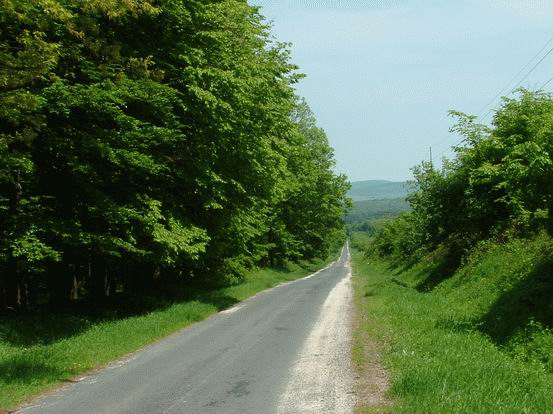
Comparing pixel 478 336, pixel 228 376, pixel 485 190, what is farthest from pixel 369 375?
pixel 485 190

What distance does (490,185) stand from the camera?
922 inches

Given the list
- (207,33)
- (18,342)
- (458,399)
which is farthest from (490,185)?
(18,342)

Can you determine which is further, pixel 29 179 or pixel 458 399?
pixel 29 179

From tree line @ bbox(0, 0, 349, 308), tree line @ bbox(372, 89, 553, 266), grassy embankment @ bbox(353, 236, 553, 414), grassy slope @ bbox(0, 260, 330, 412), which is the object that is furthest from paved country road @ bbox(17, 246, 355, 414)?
tree line @ bbox(372, 89, 553, 266)

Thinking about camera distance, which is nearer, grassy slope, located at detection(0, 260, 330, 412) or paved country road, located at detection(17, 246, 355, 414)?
paved country road, located at detection(17, 246, 355, 414)

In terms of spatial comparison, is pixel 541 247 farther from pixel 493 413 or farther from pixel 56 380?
pixel 56 380

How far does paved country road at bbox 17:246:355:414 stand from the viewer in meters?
8.76

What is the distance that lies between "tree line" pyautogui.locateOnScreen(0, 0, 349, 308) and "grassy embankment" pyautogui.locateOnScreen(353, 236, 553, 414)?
7.66m

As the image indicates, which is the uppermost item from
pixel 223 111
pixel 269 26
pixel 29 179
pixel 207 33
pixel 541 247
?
pixel 269 26

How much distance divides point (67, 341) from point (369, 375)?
7.87m

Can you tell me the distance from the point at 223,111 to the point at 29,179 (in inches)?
303

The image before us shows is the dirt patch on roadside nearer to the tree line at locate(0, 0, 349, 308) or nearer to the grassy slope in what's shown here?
the grassy slope

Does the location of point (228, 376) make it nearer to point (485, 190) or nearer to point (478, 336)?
point (478, 336)

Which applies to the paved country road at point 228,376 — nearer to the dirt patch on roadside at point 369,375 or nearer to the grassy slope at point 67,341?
the dirt patch on roadside at point 369,375
